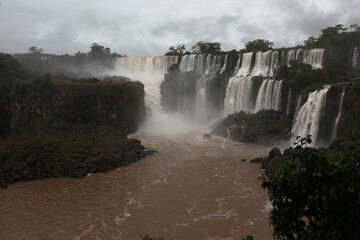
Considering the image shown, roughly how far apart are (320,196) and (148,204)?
14327mm

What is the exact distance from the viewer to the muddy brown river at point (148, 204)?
14555mm

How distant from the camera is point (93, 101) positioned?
1203 inches

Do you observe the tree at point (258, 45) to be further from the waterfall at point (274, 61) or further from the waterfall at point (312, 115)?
the waterfall at point (312, 115)

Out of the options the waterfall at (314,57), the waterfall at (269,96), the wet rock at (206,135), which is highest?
the waterfall at (314,57)

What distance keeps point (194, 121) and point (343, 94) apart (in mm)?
20692

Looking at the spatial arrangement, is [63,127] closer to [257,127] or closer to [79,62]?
[257,127]

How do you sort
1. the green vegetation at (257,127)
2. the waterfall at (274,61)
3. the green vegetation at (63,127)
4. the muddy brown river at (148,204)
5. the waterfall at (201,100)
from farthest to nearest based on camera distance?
the waterfall at (201,100) → the waterfall at (274,61) → the green vegetation at (257,127) → the green vegetation at (63,127) → the muddy brown river at (148,204)

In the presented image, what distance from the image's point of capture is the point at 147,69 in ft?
180

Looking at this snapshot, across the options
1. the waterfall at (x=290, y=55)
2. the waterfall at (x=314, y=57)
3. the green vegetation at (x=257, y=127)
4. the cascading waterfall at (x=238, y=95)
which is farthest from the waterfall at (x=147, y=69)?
the waterfall at (x=314, y=57)

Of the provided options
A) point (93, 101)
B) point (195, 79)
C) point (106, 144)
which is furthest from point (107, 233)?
point (195, 79)

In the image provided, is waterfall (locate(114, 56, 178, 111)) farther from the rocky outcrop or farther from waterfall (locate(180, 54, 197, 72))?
the rocky outcrop

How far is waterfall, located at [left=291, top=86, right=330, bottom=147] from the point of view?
83.0 ft

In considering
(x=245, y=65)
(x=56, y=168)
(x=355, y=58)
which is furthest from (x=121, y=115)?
(x=355, y=58)

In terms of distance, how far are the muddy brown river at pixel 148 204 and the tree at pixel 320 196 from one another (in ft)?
33.4
